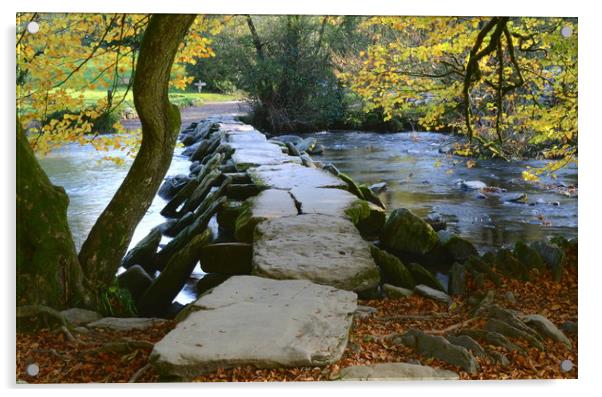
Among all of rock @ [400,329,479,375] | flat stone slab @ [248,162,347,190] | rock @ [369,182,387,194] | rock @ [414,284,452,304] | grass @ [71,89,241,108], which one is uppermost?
grass @ [71,89,241,108]

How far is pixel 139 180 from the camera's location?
4020mm

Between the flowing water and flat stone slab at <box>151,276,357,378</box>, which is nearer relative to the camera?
flat stone slab at <box>151,276,357,378</box>

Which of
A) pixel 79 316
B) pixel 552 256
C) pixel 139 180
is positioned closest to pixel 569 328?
pixel 552 256

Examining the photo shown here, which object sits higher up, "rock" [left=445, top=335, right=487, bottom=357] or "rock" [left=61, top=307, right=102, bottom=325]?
"rock" [left=61, top=307, right=102, bottom=325]

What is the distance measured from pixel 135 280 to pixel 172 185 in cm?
57

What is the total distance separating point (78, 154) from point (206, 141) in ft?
2.33

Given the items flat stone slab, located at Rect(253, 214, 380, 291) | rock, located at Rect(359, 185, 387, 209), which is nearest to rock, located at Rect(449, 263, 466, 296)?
flat stone slab, located at Rect(253, 214, 380, 291)

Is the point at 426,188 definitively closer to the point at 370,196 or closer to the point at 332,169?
the point at 370,196

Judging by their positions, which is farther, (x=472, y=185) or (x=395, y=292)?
(x=472, y=185)

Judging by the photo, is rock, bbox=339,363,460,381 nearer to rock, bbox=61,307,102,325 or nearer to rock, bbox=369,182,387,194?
rock, bbox=369,182,387,194

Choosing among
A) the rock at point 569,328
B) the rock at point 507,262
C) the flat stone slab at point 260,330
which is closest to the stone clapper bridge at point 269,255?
the flat stone slab at point 260,330

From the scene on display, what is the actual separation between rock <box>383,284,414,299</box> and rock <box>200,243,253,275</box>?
752mm

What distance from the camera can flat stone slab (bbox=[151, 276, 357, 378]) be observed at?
3.49 meters
